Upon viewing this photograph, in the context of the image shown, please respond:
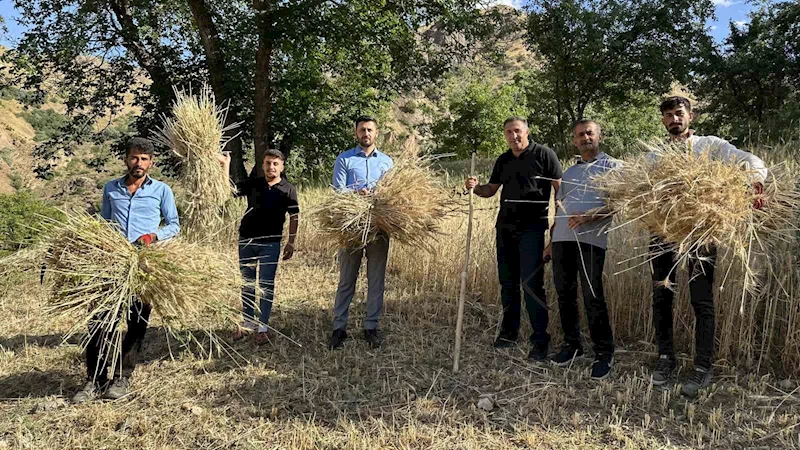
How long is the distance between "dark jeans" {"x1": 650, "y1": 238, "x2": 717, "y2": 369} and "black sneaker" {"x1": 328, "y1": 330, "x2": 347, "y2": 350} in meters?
2.21

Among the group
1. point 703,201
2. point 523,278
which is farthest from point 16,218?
point 703,201

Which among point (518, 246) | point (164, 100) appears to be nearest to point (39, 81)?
point (164, 100)

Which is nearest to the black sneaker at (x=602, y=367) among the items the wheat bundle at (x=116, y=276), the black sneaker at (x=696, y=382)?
the black sneaker at (x=696, y=382)

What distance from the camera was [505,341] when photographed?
3.89 metres

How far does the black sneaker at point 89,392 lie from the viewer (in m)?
3.10

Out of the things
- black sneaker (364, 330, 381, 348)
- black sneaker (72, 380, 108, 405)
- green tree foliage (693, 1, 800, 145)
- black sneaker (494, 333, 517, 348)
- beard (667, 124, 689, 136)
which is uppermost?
green tree foliage (693, 1, 800, 145)

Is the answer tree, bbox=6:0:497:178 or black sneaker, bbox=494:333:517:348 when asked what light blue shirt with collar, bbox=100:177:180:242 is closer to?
black sneaker, bbox=494:333:517:348

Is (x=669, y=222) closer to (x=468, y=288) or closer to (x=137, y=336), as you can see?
(x=468, y=288)

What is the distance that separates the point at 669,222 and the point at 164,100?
10508 millimetres

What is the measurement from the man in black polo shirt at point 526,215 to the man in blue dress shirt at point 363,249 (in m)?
0.74

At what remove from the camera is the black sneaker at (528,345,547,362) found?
3.61m

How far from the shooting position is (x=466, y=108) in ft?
70.3

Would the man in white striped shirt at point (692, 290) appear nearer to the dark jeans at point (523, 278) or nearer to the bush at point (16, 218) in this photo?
the dark jeans at point (523, 278)

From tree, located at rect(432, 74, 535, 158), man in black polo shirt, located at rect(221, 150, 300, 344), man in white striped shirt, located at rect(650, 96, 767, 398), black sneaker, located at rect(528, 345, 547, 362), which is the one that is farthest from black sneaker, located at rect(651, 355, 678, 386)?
tree, located at rect(432, 74, 535, 158)
